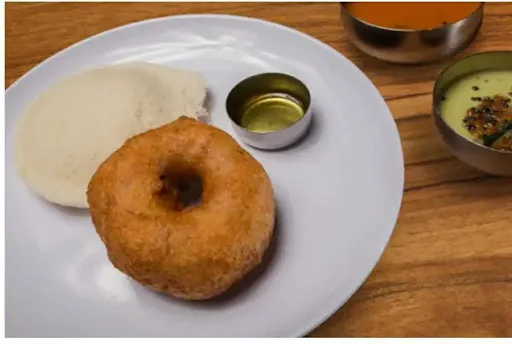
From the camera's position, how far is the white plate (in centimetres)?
155

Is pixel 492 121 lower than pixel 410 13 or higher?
lower

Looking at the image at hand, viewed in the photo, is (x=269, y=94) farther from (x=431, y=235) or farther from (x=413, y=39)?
(x=431, y=235)

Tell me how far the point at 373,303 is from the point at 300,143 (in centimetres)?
53

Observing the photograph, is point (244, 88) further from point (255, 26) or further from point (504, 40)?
point (504, 40)

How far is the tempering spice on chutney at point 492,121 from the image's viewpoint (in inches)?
→ 65.5

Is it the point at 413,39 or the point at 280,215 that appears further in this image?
the point at 413,39

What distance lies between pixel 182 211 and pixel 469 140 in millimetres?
723

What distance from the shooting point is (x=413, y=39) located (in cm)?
190

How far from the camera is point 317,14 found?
223 centimetres

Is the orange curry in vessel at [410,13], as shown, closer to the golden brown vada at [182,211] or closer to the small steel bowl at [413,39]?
the small steel bowl at [413,39]

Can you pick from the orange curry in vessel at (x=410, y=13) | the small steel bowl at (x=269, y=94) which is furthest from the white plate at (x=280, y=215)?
the orange curry in vessel at (x=410, y=13)

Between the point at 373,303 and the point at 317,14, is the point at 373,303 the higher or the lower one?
the lower one

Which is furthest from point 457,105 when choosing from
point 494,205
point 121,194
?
point 121,194

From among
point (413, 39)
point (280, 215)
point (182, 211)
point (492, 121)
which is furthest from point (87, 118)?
point (492, 121)
